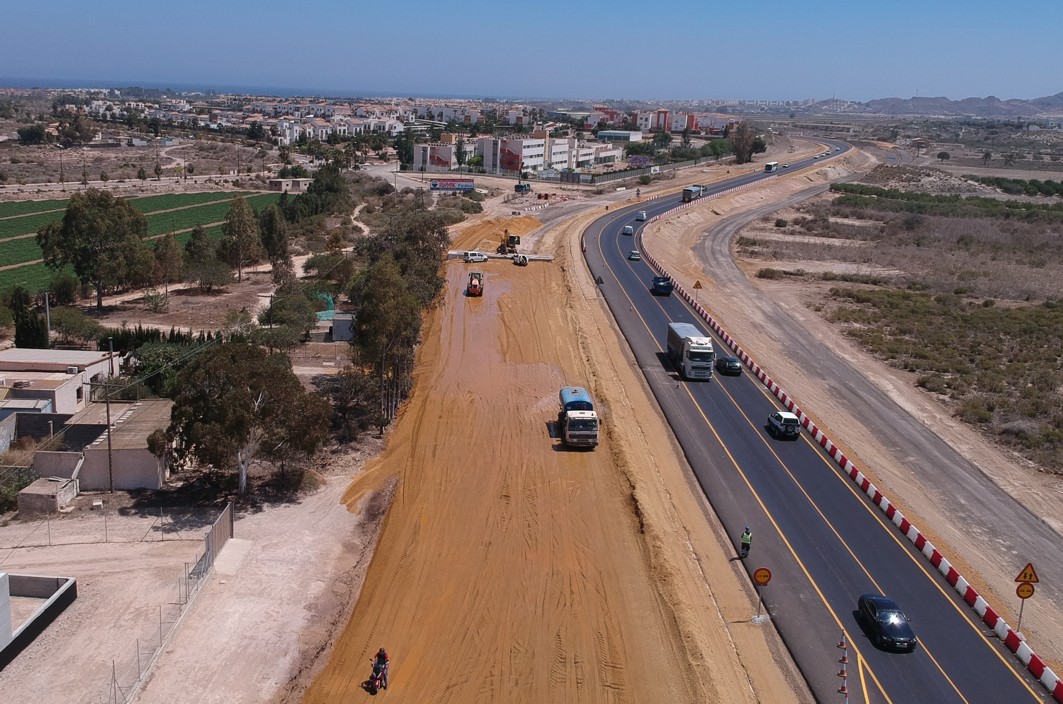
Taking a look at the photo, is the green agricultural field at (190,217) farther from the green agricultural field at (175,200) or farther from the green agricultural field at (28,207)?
the green agricultural field at (28,207)

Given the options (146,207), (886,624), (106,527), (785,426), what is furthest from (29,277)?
(886,624)

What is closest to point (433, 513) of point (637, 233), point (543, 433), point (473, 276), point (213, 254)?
point (543, 433)

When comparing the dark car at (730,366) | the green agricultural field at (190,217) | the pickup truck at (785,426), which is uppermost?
the green agricultural field at (190,217)

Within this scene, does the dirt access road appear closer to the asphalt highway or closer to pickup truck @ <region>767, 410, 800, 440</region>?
the asphalt highway

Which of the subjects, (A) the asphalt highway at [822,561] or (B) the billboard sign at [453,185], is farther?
(B) the billboard sign at [453,185]

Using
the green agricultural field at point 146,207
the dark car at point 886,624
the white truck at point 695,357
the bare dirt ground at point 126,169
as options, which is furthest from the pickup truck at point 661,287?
the bare dirt ground at point 126,169

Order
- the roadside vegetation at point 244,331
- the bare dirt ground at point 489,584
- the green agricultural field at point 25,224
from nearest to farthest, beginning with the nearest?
the bare dirt ground at point 489,584, the roadside vegetation at point 244,331, the green agricultural field at point 25,224
